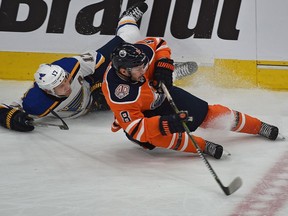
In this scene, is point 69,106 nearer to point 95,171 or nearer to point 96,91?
point 96,91

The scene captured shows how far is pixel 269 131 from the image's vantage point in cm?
410

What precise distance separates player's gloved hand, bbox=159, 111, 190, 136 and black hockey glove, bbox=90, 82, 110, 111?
119 centimetres

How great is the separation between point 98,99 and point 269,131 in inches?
51.2

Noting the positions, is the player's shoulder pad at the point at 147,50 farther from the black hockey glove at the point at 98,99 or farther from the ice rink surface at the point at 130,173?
the black hockey glove at the point at 98,99

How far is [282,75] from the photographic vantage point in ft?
16.2

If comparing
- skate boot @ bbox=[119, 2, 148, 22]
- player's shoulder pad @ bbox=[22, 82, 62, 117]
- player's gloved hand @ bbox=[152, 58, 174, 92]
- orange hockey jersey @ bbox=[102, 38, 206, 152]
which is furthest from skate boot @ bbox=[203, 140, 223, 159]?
skate boot @ bbox=[119, 2, 148, 22]

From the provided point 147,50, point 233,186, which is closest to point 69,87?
point 147,50

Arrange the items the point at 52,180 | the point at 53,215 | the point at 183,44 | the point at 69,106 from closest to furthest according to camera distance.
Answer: the point at 53,215, the point at 52,180, the point at 69,106, the point at 183,44

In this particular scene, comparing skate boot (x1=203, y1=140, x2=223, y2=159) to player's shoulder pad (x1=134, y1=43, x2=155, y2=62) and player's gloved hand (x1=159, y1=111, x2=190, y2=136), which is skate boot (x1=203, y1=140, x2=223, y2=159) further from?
player's shoulder pad (x1=134, y1=43, x2=155, y2=62)

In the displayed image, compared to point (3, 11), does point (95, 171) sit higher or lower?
lower

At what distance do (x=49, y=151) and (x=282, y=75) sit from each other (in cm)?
180

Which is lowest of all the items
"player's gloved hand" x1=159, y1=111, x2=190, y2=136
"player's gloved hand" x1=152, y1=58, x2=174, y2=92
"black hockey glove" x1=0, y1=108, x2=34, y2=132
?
"black hockey glove" x1=0, y1=108, x2=34, y2=132

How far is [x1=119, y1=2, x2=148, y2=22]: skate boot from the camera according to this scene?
499 centimetres

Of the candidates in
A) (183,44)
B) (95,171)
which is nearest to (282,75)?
(183,44)
